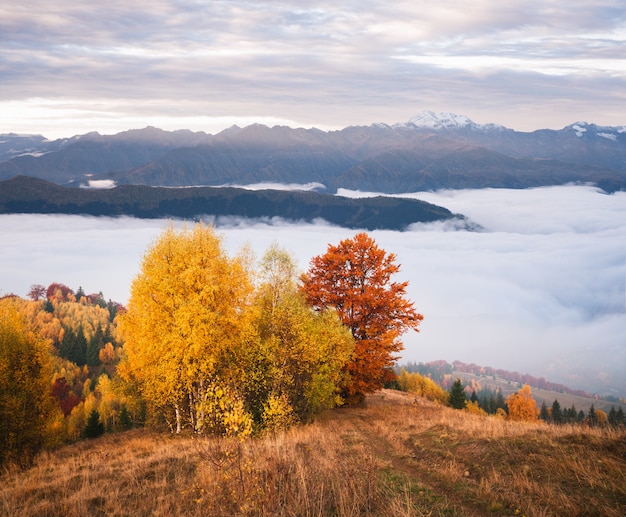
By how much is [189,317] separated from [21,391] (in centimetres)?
1638

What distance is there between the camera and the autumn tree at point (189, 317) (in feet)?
87.1

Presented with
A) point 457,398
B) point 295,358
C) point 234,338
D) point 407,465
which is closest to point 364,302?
point 295,358

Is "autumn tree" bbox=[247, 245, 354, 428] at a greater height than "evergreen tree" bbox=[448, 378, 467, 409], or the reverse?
"autumn tree" bbox=[247, 245, 354, 428]

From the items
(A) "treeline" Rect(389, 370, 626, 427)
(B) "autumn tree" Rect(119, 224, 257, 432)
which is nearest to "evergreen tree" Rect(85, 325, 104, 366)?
(A) "treeline" Rect(389, 370, 626, 427)

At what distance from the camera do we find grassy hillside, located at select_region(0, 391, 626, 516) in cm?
1152

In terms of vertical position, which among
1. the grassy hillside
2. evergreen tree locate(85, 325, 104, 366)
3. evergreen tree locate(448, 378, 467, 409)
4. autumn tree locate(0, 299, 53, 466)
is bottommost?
evergreen tree locate(85, 325, 104, 366)

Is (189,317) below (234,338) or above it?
above

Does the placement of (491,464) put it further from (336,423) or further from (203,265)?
(203,265)

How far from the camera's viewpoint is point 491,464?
660 inches

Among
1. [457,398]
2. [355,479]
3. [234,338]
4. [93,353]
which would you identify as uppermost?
[355,479]

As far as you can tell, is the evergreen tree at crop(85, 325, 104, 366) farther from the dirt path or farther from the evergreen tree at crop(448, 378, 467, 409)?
the dirt path

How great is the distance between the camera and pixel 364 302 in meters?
38.9

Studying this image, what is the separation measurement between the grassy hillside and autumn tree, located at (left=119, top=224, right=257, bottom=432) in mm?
5105

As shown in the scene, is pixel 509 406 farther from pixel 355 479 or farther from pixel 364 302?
pixel 355 479
